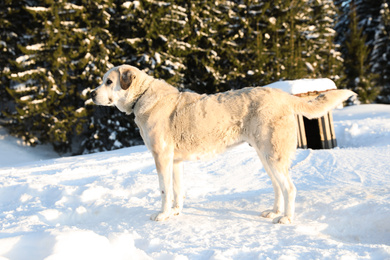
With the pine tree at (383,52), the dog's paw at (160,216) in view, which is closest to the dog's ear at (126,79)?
the dog's paw at (160,216)

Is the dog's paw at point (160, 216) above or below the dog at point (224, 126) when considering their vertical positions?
below

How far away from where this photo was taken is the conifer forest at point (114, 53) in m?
12.7

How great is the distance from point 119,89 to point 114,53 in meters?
10.0

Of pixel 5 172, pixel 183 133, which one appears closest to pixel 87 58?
pixel 5 172

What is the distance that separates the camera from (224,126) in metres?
3.74

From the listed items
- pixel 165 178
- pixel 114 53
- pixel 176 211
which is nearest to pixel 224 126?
pixel 165 178

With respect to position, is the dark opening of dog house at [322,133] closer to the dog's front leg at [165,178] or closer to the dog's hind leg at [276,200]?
the dog's hind leg at [276,200]

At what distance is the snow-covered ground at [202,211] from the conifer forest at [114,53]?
22.6ft

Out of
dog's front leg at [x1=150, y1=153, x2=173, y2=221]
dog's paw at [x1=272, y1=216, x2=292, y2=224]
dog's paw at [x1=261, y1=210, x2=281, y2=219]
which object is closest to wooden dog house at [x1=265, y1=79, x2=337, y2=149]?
dog's paw at [x1=261, y1=210, x2=281, y2=219]

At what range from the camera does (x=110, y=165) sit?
6.55 meters

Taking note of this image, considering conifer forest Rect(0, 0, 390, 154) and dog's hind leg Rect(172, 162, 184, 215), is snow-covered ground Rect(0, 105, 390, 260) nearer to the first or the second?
dog's hind leg Rect(172, 162, 184, 215)

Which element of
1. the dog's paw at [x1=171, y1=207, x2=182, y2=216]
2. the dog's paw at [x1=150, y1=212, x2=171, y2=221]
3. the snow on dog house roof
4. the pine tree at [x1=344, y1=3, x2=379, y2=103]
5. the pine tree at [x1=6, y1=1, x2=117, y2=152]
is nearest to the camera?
the dog's paw at [x1=150, y1=212, x2=171, y2=221]

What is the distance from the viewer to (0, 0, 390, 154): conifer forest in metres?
12.7

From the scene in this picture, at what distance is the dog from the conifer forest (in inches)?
389
